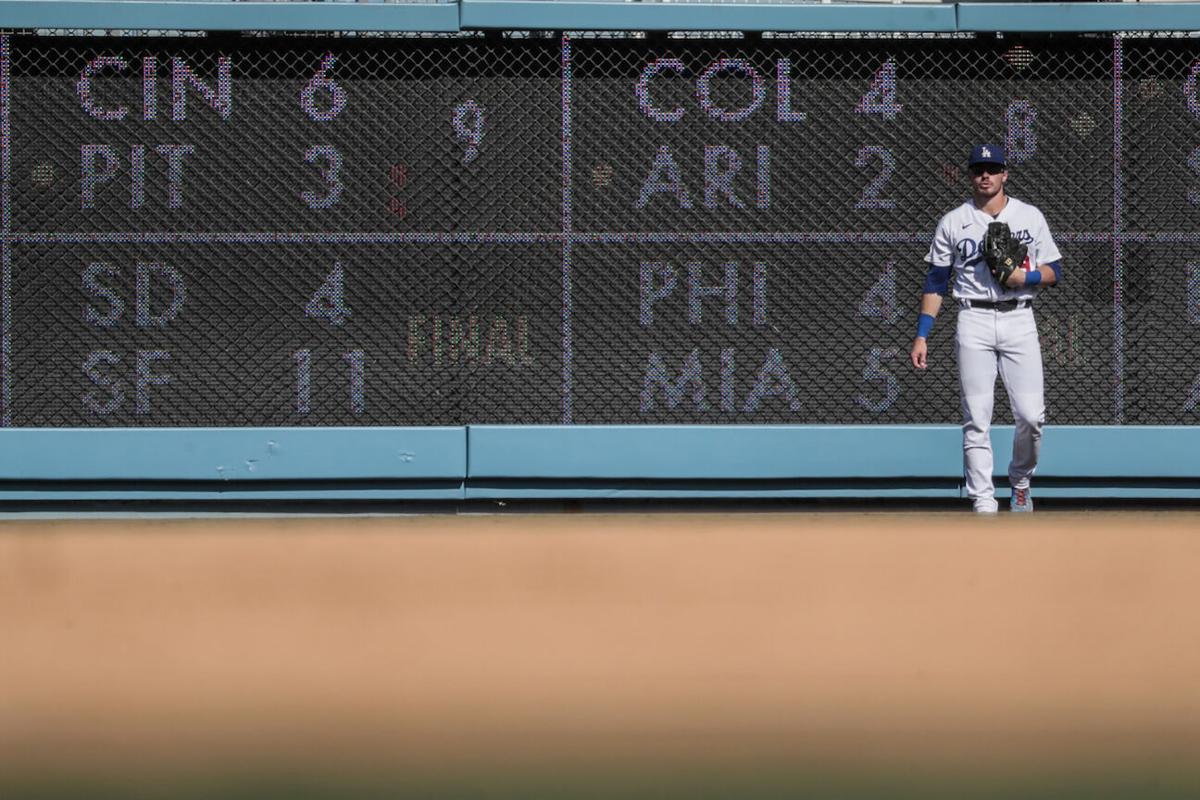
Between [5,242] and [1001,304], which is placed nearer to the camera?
[1001,304]

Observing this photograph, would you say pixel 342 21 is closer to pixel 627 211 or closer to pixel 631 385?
pixel 627 211

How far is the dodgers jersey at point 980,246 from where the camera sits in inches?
270

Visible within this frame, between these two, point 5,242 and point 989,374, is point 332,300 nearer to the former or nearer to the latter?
point 5,242

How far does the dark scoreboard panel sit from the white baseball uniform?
43.7 inches

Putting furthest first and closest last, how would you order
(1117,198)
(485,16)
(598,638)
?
1. (1117,198)
2. (485,16)
3. (598,638)

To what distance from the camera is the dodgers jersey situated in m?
6.86

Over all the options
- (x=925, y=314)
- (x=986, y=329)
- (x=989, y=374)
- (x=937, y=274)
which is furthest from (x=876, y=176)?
(x=989, y=374)

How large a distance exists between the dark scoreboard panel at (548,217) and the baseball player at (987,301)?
1101 mm

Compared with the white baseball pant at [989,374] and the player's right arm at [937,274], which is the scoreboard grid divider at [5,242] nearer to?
the player's right arm at [937,274]

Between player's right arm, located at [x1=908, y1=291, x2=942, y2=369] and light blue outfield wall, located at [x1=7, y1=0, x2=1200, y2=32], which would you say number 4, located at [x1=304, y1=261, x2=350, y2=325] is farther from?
player's right arm, located at [x1=908, y1=291, x2=942, y2=369]

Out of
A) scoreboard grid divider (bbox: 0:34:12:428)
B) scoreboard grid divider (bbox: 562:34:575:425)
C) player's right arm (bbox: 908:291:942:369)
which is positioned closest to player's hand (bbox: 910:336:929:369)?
player's right arm (bbox: 908:291:942:369)

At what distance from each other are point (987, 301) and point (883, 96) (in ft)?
5.01

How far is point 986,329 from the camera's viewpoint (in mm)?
6945

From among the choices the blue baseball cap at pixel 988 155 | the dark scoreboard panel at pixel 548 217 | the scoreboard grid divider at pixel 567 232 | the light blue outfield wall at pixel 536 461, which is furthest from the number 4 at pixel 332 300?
the blue baseball cap at pixel 988 155
